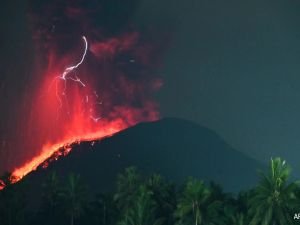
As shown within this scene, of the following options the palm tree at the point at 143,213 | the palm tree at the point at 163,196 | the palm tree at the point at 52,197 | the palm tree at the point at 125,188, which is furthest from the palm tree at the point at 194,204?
the palm tree at the point at 52,197

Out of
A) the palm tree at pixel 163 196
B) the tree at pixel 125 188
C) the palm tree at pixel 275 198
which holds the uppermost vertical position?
the tree at pixel 125 188

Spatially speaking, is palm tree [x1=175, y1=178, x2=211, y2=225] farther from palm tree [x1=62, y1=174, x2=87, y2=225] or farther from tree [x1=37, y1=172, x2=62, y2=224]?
tree [x1=37, y1=172, x2=62, y2=224]

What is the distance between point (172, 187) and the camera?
269ft

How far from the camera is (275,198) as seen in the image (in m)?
53.8

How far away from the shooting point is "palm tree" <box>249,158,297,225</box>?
174 ft

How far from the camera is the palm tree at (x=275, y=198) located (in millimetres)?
53125

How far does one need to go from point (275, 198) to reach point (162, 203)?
89.5ft

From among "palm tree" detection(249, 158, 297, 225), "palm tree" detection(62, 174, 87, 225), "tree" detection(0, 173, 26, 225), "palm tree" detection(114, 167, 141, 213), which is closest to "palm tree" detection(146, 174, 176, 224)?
"palm tree" detection(114, 167, 141, 213)

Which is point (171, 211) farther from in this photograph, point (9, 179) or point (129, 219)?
point (9, 179)

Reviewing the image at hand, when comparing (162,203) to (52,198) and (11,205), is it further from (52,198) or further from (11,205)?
(11,205)

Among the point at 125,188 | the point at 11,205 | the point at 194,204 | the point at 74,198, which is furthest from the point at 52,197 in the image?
the point at 194,204

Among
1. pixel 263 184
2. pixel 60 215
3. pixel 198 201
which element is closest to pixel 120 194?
pixel 60 215

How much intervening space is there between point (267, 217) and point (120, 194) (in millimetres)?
38131

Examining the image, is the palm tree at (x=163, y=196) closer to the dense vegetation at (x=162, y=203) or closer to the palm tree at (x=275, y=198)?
the dense vegetation at (x=162, y=203)
